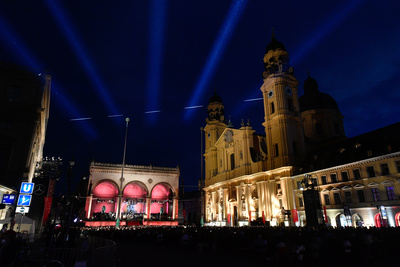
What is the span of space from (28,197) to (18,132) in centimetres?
707

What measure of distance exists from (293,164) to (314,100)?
69.1 feet

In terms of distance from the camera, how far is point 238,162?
51.7 metres

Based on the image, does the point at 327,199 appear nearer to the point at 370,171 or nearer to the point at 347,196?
the point at 347,196

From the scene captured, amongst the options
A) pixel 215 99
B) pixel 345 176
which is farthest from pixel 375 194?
pixel 215 99

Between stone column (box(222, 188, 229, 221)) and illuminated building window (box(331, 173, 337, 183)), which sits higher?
illuminated building window (box(331, 173, 337, 183))

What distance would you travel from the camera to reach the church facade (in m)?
28.4

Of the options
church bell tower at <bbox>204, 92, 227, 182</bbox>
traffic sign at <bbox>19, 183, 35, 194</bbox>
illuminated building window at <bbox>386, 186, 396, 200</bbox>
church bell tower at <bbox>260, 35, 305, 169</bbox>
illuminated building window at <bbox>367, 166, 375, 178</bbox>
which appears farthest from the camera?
church bell tower at <bbox>204, 92, 227, 182</bbox>

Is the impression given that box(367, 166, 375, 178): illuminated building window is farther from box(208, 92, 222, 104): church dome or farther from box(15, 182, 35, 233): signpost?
box(208, 92, 222, 104): church dome

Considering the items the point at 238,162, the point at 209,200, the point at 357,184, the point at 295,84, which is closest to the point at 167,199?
the point at 209,200

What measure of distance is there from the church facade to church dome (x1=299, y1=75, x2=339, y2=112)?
0.19 meters

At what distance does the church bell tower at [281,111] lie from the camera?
42.3 metres

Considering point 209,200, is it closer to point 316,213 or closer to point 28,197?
point 316,213

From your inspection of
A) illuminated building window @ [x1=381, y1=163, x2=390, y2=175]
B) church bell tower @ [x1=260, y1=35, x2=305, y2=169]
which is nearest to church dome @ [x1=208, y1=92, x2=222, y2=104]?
church bell tower @ [x1=260, y1=35, x2=305, y2=169]

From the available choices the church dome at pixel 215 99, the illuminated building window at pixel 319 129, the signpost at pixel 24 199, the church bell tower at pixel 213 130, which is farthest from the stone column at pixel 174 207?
the signpost at pixel 24 199
